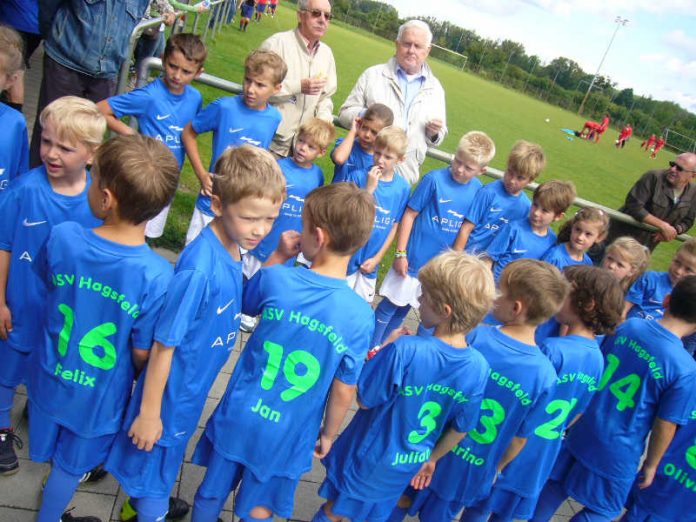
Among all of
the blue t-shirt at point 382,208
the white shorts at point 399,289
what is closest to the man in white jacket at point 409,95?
the blue t-shirt at point 382,208

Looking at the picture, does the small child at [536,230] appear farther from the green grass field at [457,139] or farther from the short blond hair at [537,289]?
the green grass field at [457,139]

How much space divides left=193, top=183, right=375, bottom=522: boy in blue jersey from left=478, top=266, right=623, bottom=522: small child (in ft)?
3.40

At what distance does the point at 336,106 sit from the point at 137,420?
518 inches

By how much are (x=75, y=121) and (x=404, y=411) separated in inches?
73.0

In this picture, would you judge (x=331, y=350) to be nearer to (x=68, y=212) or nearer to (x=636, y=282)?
(x=68, y=212)

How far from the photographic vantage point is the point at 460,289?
2.28 meters

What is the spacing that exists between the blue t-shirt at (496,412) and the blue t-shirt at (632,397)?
595 mm

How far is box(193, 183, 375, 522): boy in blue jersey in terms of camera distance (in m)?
2.18

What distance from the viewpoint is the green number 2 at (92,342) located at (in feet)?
6.77

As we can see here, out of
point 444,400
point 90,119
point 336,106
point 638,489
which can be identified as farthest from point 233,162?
point 336,106

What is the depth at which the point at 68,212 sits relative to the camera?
2.51 meters

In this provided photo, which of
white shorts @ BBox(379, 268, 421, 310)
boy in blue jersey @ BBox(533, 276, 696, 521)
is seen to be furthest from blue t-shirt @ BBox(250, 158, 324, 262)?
boy in blue jersey @ BBox(533, 276, 696, 521)

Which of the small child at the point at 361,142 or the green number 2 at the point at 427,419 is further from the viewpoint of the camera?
the small child at the point at 361,142

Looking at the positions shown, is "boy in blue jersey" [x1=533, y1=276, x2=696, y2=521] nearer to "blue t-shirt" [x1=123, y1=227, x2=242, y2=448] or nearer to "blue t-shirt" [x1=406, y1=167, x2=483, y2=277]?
"blue t-shirt" [x1=406, y1=167, x2=483, y2=277]
